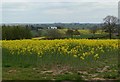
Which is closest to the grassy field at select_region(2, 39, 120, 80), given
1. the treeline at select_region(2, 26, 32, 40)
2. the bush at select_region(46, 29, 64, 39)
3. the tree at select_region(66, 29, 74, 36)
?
the treeline at select_region(2, 26, 32, 40)

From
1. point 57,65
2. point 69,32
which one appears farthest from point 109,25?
point 57,65

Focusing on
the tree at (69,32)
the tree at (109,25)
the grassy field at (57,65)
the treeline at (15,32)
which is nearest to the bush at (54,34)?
the tree at (69,32)

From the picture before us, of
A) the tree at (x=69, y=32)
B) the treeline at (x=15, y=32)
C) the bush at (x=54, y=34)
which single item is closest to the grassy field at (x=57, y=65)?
the treeline at (x=15, y=32)

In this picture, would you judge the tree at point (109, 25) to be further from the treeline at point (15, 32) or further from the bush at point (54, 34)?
the treeline at point (15, 32)

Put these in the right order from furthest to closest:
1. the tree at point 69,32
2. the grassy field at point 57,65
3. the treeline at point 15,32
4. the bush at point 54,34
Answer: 1. the tree at point 69,32
2. the bush at point 54,34
3. the treeline at point 15,32
4. the grassy field at point 57,65

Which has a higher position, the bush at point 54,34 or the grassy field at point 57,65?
the grassy field at point 57,65

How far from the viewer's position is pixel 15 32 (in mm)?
30969

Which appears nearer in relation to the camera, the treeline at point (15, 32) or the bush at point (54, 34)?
the treeline at point (15, 32)

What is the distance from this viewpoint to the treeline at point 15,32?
29.9 metres

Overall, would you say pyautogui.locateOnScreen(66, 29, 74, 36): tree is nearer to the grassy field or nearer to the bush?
the bush

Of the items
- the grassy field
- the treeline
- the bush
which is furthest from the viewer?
the bush

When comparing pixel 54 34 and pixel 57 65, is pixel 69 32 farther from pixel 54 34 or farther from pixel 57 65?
pixel 57 65

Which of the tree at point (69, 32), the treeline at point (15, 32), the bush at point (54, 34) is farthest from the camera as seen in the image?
the tree at point (69, 32)

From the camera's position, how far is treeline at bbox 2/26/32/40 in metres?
29.9
